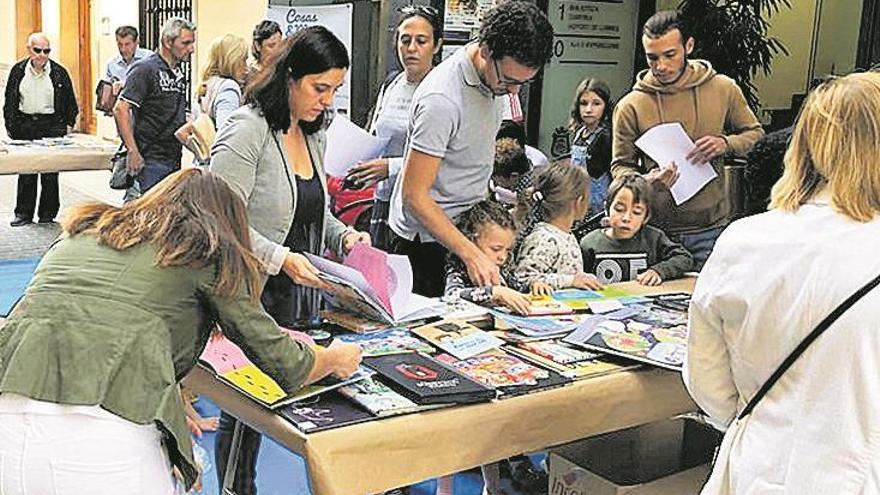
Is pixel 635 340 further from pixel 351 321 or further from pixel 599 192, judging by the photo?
pixel 599 192

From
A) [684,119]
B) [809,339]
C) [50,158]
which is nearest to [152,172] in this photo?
[50,158]

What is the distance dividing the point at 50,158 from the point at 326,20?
1.79 meters

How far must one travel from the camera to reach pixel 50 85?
7.30 meters

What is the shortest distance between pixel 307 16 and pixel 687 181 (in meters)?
2.97

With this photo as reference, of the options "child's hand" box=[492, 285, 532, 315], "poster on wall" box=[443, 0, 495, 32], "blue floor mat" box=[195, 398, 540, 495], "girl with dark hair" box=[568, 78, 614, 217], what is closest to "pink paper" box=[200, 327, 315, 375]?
"child's hand" box=[492, 285, 532, 315]

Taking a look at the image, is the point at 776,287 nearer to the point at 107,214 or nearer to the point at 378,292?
the point at 378,292

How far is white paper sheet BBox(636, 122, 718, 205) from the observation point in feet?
10.3

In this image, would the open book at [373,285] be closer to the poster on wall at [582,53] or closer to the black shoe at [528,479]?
the black shoe at [528,479]

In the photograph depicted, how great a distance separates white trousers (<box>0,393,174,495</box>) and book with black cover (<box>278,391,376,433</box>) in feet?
0.85

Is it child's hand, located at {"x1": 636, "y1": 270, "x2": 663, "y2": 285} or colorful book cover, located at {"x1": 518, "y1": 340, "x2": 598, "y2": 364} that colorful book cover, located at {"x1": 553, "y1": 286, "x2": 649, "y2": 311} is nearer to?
child's hand, located at {"x1": 636, "y1": 270, "x2": 663, "y2": 285}

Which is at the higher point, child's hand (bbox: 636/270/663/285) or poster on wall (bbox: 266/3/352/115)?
poster on wall (bbox: 266/3/352/115)

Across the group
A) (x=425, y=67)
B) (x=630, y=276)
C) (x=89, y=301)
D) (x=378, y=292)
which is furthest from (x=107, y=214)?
(x=425, y=67)

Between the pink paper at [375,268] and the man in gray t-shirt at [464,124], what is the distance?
29 cm

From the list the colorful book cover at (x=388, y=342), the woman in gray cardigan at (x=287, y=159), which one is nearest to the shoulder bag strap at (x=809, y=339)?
the colorful book cover at (x=388, y=342)
